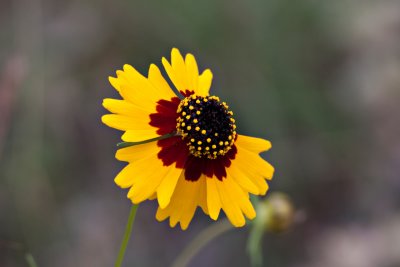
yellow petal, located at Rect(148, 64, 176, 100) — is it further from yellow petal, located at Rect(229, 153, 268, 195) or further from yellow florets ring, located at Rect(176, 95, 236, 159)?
yellow petal, located at Rect(229, 153, 268, 195)

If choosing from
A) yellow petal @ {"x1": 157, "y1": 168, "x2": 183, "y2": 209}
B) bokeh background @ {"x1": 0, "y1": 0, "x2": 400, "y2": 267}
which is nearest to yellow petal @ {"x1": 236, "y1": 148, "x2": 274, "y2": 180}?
yellow petal @ {"x1": 157, "y1": 168, "x2": 183, "y2": 209}

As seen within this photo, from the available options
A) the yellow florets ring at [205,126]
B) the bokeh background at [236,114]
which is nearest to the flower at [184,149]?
the yellow florets ring at [205,126]

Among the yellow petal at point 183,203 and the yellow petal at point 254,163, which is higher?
the yellow petal at point 254,163

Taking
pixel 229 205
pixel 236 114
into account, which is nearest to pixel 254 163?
pixel 229 205

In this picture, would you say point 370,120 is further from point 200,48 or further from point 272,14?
point 200,48

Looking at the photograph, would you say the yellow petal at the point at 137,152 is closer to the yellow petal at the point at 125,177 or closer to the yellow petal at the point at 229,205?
the yellow petal at the point at 125,177

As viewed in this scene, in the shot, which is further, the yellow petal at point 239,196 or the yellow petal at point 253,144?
the yellow petal at point 253,144

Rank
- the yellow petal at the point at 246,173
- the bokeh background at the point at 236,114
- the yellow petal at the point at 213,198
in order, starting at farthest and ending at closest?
the bokeh background at the point at 236,114
the yellow petal at the point at 246,173
the yellow petal at the point at 213,198
